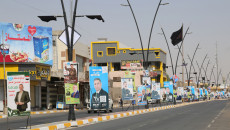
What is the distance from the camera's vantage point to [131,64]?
11988 cm

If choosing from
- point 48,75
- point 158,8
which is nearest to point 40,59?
point 48,75

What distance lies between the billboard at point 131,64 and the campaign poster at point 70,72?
95347 mm

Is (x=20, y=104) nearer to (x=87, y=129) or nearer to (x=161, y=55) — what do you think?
(x=87, y=129)

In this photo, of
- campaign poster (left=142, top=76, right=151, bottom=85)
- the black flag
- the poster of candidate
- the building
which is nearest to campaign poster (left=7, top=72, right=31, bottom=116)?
campaign poster (left=142, top=76, right=151, bottom=85)

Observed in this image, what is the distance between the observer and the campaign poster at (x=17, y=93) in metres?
18.7

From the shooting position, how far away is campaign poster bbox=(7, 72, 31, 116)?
18.7 meters

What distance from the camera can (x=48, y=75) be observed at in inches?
2343

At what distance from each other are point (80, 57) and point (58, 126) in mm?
63060

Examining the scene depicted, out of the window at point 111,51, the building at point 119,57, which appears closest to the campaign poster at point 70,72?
the building at point 119,57

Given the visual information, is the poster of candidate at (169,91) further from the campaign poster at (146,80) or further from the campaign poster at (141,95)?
the campaign poster at (141,95)

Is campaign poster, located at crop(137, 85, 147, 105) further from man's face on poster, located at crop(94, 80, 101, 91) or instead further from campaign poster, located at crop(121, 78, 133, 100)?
man's face on poster, located at crop(94, 80, 101, 91)

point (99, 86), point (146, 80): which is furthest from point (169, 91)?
point (99, 86)

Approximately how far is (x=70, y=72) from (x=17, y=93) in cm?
588

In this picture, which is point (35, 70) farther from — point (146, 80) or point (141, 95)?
point (141, 95)
